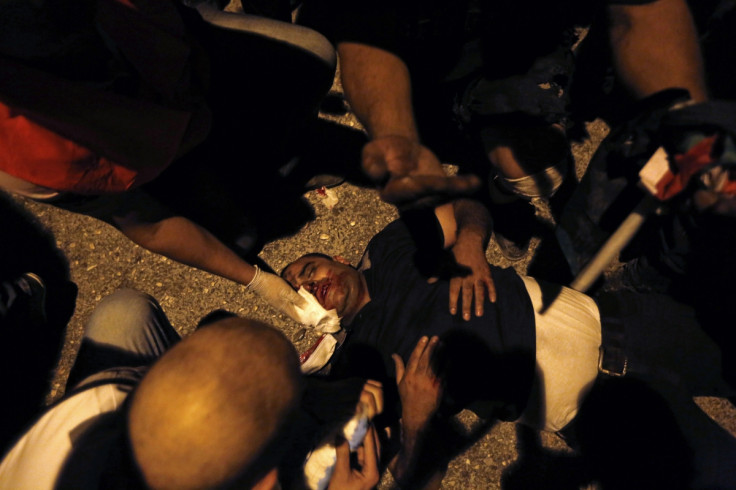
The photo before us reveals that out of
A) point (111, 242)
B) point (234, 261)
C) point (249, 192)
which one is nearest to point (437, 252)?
point (234, 261)

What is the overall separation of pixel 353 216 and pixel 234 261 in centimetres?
94

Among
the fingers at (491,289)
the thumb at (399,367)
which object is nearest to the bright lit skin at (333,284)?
the thumb at (399,367)

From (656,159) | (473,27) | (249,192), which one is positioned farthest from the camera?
(249,192)

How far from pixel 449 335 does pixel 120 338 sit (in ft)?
4.71

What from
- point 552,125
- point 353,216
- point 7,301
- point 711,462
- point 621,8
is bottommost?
point 7,301

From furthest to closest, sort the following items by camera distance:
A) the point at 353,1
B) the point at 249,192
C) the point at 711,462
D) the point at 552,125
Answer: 1. the point at 249,192
2. the point at 552,125
3. the point at 711,462
4. the point at 353,1

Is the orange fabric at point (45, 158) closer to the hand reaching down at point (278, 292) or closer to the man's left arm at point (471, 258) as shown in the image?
the hand reaching down at point (278, 292)

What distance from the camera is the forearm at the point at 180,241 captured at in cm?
162

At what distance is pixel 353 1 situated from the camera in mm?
1359

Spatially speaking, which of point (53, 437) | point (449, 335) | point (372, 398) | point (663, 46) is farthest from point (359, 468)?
point (663, 46)

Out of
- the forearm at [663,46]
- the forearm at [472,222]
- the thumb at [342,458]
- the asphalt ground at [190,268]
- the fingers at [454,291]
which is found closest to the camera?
the forearm at [663,46]

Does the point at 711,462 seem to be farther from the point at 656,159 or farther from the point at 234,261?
the point at 234,261

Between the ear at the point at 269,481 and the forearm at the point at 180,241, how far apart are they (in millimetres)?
943

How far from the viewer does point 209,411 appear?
3.42 ft
